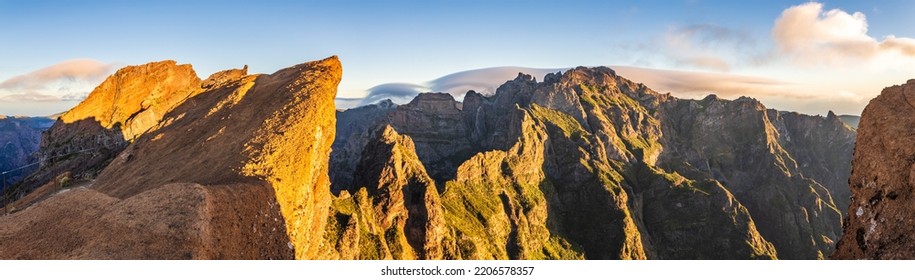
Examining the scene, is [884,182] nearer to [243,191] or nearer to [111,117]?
[243,191]

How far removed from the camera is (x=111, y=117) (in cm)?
6488

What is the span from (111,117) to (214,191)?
2028 inches

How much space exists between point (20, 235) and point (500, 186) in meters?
152

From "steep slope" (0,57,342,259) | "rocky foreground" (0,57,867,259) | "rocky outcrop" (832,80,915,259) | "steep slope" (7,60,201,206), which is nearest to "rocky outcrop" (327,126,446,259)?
"rocky foreground" (0,57,867,259)

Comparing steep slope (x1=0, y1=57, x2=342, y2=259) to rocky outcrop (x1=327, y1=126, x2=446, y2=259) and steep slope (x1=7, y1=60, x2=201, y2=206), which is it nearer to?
steep slope (x1=7, y1=60, x2=201, y2=206)

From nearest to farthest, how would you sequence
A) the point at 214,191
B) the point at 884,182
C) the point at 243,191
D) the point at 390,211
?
the point at 884,182
the point at 214,191
the point at 243,191
the point at 390,211

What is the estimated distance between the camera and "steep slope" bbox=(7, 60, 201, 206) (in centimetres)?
5719

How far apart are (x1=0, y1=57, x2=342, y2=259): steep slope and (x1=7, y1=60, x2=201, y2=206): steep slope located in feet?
54.1

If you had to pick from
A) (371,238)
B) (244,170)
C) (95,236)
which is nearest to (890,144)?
(244,170)

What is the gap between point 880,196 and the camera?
23.0 meters

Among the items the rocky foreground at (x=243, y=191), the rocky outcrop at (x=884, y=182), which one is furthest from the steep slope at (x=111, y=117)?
the rocky outcrop at (x=884, y=182)

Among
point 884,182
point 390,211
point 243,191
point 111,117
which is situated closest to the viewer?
point 884,182

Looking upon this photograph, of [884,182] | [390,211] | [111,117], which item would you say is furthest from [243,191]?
[390,211]

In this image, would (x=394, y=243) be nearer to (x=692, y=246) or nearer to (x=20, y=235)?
(x=20, y=235)
